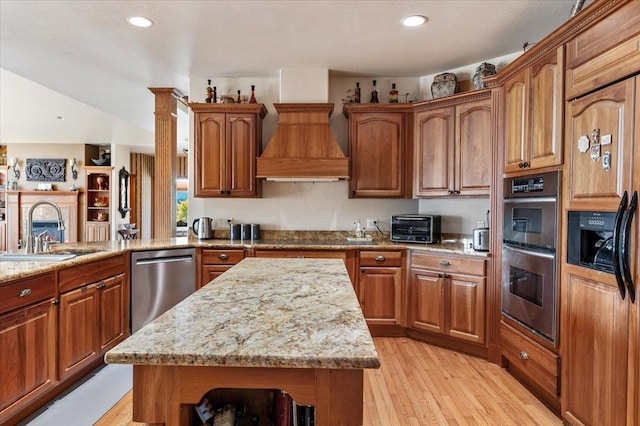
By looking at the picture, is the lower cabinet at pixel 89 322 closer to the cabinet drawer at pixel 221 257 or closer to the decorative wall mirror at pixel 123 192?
the cabinet drawer at pixel 221 257

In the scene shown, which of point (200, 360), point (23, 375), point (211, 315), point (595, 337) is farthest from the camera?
point (23, 375)

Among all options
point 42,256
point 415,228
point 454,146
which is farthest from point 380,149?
point 42,256

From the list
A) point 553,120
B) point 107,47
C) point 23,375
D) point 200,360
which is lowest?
point 23,375

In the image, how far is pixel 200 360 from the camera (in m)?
0.84

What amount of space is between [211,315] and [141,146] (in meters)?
8.54

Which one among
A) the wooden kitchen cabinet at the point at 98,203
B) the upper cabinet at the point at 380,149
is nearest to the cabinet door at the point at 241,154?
the upper cabinet at the point at 380,149

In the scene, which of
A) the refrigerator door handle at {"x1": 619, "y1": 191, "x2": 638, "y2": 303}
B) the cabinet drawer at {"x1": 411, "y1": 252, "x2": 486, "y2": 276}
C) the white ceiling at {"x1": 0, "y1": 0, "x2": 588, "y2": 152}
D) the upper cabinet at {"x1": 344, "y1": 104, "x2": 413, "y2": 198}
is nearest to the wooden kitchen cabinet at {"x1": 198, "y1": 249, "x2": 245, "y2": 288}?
the upper cabinet at {"x1": 344, "y1": 104, "x2": 413, "y2": 198}

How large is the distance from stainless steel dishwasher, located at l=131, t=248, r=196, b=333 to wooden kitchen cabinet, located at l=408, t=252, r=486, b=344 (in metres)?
2.11

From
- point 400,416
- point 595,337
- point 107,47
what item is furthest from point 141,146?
point 595,337

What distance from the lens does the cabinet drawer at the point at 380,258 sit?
3.45 metres

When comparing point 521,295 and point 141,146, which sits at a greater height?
point 141,146

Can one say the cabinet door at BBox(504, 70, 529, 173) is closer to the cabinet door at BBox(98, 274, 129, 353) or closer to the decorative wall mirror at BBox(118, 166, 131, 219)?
the cabinet door at BBox(98, 274, 129, 353)

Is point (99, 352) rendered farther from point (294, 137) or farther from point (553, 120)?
point (553, 120)

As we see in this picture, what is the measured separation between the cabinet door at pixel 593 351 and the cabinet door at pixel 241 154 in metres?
2.82
